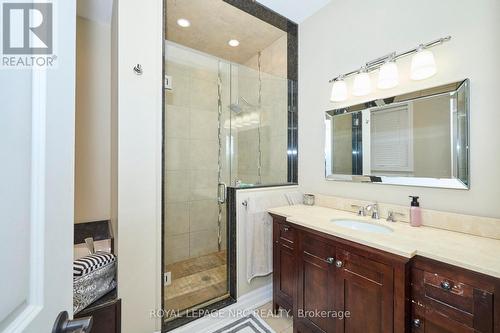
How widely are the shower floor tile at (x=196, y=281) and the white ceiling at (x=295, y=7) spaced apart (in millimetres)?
2389

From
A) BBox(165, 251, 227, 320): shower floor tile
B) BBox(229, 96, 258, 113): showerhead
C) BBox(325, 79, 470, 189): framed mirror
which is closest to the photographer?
BBox(325, 79, 470, 189): framed mirror

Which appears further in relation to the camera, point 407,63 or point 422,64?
point 407,63

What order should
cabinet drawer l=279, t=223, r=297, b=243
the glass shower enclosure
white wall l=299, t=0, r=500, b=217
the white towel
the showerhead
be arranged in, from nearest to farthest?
white wall l=299, t=0, r=500, b=217, cabinet drawer l=279, t=223, r=297, b=243, the white towel, the glass shower enclosure, the showerhead

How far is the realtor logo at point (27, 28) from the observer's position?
1.20ft

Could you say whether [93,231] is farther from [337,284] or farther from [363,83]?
[363,83]

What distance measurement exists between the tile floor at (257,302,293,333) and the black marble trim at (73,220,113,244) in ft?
4.90

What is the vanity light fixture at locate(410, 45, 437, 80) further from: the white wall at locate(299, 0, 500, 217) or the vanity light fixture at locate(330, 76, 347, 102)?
the vanity light fixture at locate(330, 76, 347, 102)

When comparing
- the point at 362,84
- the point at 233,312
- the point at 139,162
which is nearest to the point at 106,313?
the point at 139,162

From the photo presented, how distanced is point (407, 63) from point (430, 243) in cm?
115

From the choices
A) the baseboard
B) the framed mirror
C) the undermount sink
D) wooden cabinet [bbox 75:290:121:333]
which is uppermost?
the framed mirror

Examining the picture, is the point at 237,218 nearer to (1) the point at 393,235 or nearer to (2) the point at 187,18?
(1) the point at 393,235

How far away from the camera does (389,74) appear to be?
1.49 metres

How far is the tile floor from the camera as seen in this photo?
1718 millimetres

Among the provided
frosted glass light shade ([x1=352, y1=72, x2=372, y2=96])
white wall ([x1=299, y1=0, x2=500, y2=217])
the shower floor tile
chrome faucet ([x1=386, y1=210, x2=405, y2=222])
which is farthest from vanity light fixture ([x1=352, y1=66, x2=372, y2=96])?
the shower floor tile
